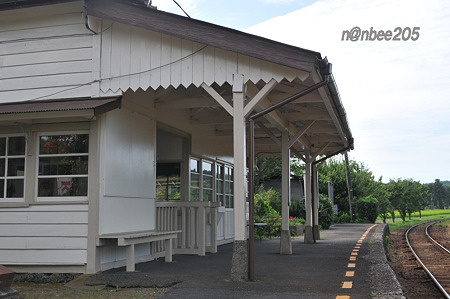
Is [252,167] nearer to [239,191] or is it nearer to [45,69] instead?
[239,191]

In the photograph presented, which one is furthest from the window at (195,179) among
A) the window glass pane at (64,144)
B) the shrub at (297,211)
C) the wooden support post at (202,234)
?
the shrub at (297,211)

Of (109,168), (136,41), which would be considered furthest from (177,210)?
(136,41)

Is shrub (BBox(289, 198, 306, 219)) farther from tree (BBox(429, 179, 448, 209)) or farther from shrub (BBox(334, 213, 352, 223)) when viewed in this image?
tree (BBox(429, 179, 448, 209))

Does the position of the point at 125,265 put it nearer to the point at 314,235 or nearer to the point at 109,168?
the point at 109,168

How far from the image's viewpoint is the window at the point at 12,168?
9008 mm

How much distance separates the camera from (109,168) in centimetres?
877

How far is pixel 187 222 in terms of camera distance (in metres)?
11.7

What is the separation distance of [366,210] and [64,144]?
29.2m

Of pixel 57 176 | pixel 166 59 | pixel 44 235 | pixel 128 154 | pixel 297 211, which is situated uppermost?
pixel 166 59

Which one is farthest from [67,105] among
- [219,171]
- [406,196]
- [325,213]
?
[406,196]

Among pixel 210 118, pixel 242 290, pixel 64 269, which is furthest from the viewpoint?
pixel 210 118

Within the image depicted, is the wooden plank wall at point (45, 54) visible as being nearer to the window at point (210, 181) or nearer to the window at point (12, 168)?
the window at point (12, 168)

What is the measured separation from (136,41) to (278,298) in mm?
4855

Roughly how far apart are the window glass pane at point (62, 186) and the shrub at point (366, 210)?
28.9 meters
